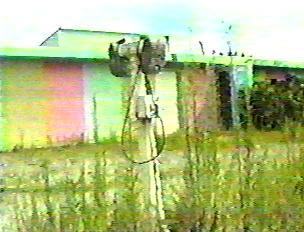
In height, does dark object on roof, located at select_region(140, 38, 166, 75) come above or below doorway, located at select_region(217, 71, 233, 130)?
above

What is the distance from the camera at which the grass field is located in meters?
3.20

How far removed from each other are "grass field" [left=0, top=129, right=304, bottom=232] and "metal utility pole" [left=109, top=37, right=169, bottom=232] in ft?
0.36

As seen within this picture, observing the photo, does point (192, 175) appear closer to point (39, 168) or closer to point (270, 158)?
point (270, 158)

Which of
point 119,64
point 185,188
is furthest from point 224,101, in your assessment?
point 185,188

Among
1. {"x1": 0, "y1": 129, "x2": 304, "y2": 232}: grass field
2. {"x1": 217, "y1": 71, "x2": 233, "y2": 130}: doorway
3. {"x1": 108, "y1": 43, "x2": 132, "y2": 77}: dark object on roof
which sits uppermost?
{"x1": 108, "y1": 43, "x2": 132, "y2": 77}: dark object on roof

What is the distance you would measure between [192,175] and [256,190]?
36 cm

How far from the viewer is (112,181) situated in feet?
11.0

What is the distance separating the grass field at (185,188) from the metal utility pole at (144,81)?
4.3 inches

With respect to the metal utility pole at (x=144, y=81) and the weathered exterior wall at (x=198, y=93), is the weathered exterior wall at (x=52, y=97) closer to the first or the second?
the weathered exterior wall at (x=198, y=93)

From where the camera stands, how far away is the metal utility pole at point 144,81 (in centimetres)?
360

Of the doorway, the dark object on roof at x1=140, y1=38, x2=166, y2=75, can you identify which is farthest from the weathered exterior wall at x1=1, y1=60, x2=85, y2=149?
the dark object on roof at x1=140, y1=38, x2=166, y2=75

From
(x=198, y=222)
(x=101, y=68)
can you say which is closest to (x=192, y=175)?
(x=198, y=222)

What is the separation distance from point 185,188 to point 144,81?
67 centimetres

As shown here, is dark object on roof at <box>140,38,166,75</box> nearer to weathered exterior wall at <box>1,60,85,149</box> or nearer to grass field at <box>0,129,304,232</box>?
grass field at <box>0,129,304,232</box>
